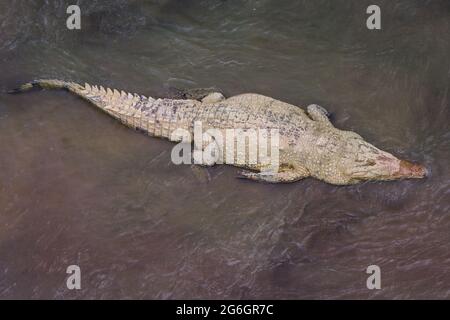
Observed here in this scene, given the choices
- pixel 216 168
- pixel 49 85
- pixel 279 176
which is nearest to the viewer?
pixel 279 176

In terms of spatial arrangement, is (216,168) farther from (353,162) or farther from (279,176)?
(353,162)

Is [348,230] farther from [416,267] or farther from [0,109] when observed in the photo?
[0,109]

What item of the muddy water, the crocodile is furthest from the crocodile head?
the muddy water

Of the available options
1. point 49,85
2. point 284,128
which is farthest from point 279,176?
point 49,85

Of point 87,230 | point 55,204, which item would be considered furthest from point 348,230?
point 55,204

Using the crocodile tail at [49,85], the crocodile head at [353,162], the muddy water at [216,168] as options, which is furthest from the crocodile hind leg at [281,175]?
the crocodile tail at [49,85]

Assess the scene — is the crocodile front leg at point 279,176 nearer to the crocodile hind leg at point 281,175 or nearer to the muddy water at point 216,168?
the crocodile hind leg at point 281,175
